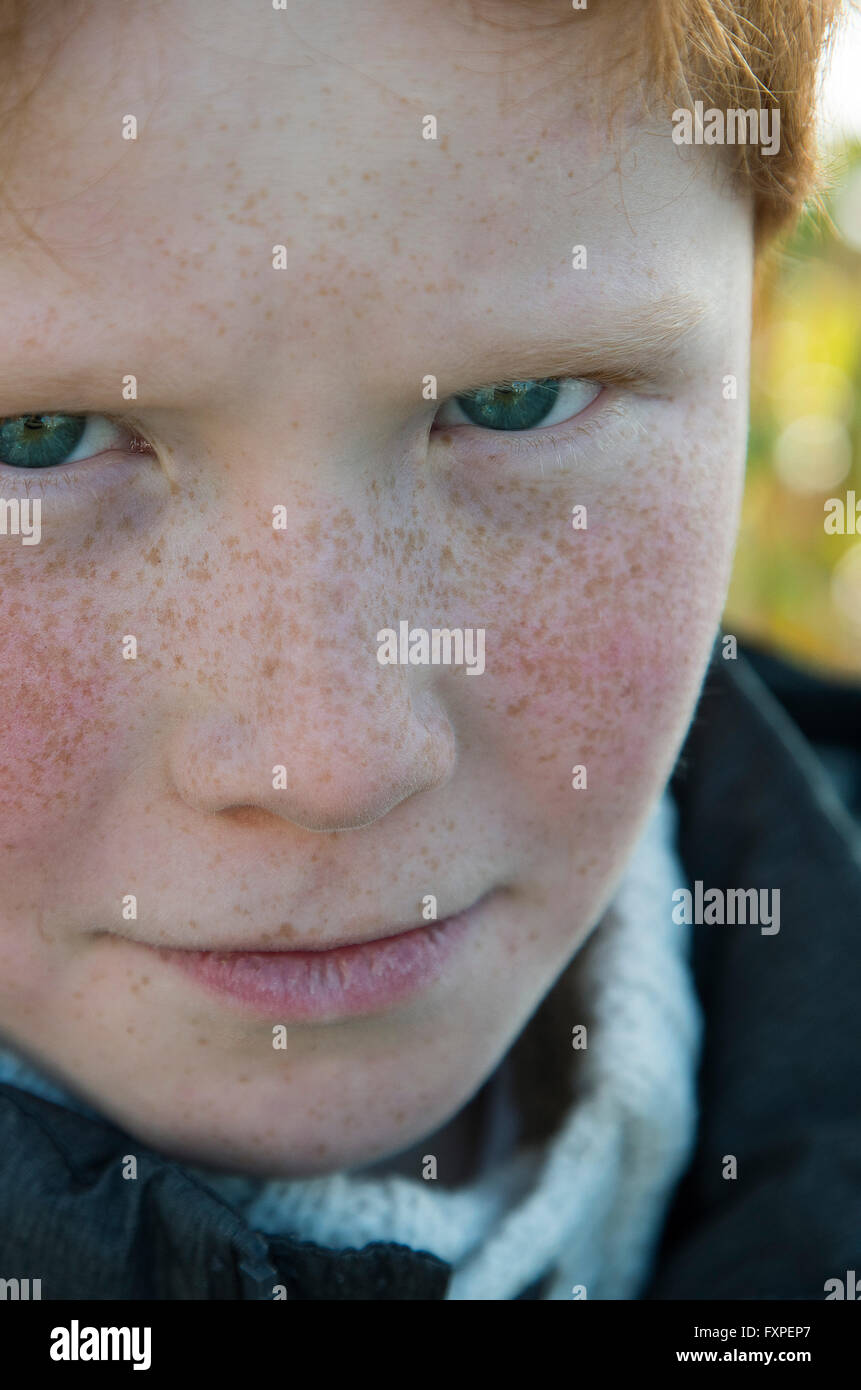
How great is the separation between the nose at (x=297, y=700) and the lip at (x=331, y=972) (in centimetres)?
13

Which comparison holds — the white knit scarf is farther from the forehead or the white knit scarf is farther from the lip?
the forehead

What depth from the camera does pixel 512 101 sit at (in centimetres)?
69

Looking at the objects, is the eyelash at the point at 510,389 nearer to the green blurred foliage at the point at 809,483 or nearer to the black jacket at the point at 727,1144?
the black jacket at the point at 727,1144

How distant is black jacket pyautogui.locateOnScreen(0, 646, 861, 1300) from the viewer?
0.81m

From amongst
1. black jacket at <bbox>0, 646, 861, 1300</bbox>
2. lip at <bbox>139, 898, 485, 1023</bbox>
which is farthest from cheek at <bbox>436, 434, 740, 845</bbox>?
black jacket at <bbox>0, 646, 861, 1300</bbox>

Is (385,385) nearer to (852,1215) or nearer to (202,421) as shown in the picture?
(202,421)

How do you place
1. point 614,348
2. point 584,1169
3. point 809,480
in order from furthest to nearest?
point 809,480 < point 584,1169 < point 614,348

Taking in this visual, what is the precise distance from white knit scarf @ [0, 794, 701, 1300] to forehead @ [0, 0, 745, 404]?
0.48 m

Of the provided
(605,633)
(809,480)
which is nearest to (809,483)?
(809,480)

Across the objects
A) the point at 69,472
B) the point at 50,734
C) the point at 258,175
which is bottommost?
the point at 50,734

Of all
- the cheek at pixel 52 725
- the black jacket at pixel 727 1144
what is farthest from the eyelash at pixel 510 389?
the black jacket at pixel 727 1144

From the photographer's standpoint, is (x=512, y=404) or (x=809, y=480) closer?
(x=512, y=404)

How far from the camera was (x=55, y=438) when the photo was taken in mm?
705

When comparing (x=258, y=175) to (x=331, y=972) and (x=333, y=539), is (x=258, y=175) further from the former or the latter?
(x=331, y=972)
